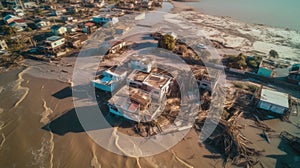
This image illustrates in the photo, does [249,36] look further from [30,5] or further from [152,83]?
[30,5]

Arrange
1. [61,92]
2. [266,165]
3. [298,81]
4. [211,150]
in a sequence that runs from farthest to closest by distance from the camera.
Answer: [298,81] < [61,92] < [211,150] < [266,165]

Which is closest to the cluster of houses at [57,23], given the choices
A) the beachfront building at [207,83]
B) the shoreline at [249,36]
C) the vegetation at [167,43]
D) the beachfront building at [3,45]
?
the beachfront building at [3,45]

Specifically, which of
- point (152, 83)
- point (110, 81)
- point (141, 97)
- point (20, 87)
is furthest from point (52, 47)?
point (141, 97)

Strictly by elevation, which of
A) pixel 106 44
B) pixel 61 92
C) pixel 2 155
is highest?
pixel 106 44

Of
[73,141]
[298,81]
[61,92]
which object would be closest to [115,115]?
[73,141]

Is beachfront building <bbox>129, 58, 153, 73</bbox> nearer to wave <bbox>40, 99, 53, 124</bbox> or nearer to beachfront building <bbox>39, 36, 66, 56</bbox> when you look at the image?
wave <bbox>40, 99, 53, 124</bbox>

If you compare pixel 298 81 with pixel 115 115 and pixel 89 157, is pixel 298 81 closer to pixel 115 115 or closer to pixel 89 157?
pixel 115 115

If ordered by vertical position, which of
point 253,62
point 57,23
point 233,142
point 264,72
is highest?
point 57,23
